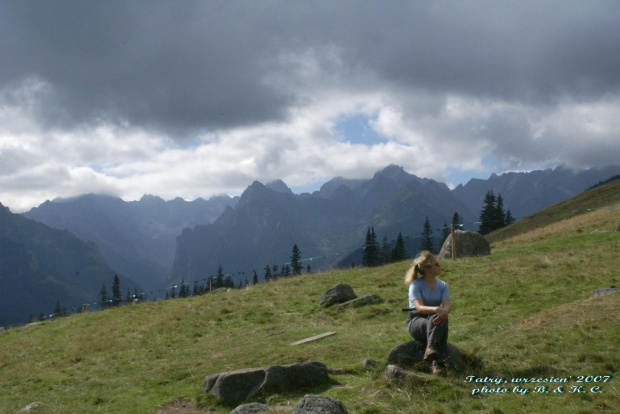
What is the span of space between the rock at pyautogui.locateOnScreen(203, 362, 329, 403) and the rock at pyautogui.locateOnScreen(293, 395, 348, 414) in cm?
255

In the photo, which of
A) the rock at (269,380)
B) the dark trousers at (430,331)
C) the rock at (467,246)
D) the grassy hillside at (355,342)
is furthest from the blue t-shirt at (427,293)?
the rock at (467,246)

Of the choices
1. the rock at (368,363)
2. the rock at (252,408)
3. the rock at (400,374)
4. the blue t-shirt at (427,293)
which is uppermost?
the blue t-shirt at (427,293)

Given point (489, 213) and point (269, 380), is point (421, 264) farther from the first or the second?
point (489, 213)

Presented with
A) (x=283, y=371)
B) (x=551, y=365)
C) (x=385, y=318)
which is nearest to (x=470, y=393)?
(x=551, y=365)

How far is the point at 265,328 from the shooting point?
1981 cm

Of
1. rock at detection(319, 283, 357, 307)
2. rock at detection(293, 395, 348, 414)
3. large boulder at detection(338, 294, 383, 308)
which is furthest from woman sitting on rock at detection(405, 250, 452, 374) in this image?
rock at detection(319, 283, 357, 307)

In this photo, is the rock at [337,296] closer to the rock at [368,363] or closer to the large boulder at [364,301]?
the large boulder at [364,301]

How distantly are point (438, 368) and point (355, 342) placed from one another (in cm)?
490

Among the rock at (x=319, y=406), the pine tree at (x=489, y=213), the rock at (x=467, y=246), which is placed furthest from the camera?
the pine tree at (x=489, y=213)

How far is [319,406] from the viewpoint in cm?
767

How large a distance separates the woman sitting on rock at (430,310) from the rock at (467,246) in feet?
76.7

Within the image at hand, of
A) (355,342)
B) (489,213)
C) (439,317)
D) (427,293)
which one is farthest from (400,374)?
(489,213)

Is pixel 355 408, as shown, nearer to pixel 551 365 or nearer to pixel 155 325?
pixel 551 365

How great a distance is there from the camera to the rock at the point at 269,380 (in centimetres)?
1032
